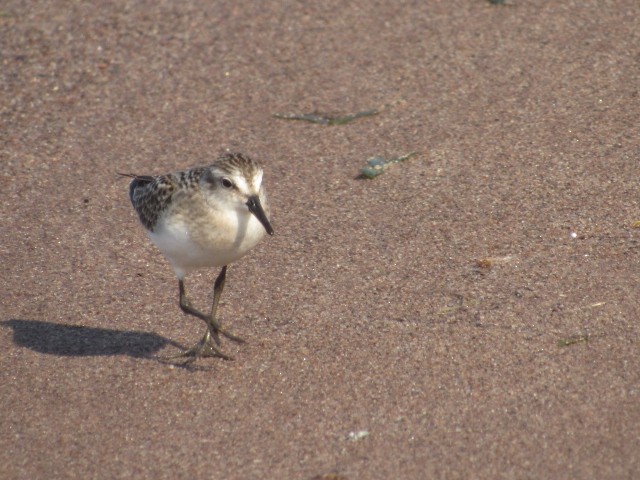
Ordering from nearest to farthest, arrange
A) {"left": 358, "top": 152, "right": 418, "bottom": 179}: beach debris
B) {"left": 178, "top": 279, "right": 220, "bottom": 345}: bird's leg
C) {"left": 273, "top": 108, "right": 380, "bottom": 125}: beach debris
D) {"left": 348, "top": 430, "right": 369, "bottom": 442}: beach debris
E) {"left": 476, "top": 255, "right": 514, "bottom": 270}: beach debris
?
1. {"left": 348, "top": 430, "right": 369, "bottom": 442}: beach debris
2. {"left": 178, "top": 279, "right": 220, "bottom": 345}: bird's leg
3. {"left": 476, "top": 255, "right": 514, "bottom": 270}: beach debris
4. {"left": 358, "top": 152, "right": 418, "bottom": 179}: beach debris
5. {"left": 273, "top": 108, "right": 380, "bottom": 125}: beach debris

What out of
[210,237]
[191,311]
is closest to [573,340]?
[210,237]

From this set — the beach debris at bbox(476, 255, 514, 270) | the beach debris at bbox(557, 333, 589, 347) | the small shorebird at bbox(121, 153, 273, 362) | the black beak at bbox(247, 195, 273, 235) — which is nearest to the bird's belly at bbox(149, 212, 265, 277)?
the small shorebird at bbox(121, 153, 273, 362)

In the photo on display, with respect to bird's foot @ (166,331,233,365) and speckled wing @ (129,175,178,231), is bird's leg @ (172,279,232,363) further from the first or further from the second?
speckled wing @ (129,175,178,231)

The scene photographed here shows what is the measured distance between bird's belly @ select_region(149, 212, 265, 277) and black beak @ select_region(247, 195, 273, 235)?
0.10m

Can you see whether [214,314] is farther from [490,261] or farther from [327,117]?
[327,117]

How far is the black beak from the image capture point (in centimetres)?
641

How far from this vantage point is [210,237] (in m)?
6.50

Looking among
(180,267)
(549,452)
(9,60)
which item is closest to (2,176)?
(9,60)

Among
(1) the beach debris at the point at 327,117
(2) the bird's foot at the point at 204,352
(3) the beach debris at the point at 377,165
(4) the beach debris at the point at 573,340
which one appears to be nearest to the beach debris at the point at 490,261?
(4) the beach debris at the point at 573,340

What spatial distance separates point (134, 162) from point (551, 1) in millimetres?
4941

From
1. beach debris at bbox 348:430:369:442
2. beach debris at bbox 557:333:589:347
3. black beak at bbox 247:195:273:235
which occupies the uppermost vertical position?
black beak at bbox 247:195:273:235

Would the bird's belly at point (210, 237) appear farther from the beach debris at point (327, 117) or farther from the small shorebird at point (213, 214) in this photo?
the beach debris at point (327, 117)

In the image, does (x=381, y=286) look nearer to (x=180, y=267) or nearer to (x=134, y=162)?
(x=180, y=267)

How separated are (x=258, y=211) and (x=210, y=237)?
0.36m
